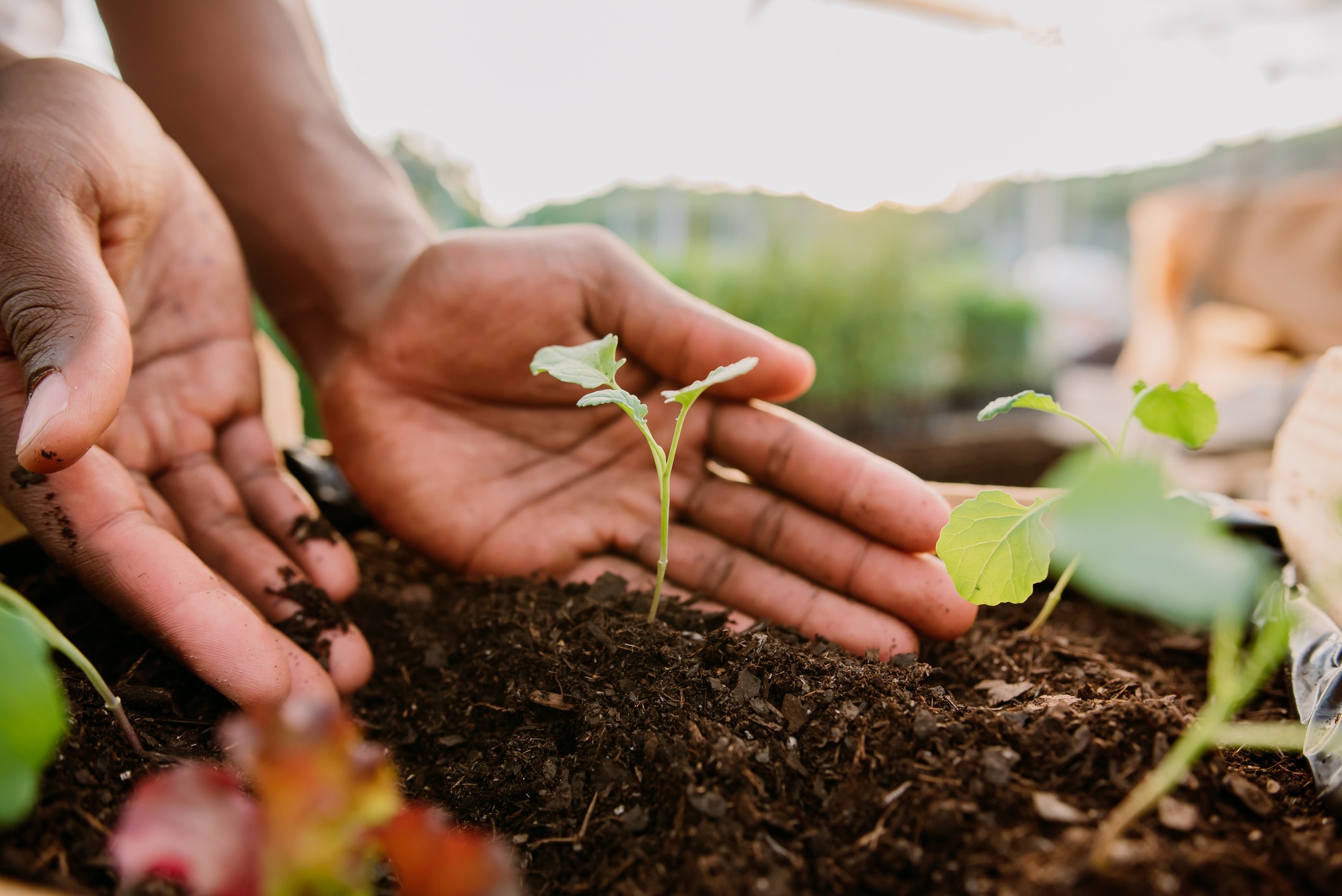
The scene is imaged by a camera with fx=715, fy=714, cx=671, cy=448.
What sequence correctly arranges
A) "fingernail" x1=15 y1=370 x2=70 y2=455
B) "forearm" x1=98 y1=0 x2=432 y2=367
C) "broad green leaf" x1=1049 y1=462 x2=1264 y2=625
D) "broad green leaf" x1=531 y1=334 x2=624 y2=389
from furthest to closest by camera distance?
"forearm" x1=98 y1=0 x2=432 y2=367 < "broad green leaf" x1=531 y1=334 x2=624 y2=389 < "fingernail" x1=15 y1=370 x2=70 y2=455 < "broad green leaf" x1=1049 y1=462 x2=1264 y2=625

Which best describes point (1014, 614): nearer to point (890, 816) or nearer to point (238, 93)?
point (890, 816)

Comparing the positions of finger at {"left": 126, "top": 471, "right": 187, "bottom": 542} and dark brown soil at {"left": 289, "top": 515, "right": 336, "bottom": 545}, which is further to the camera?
dark brown soil at {"left": 289, "top": 515, "right": 336, "bottom": 545}

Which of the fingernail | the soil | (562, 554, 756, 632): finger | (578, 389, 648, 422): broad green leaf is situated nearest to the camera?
the soil

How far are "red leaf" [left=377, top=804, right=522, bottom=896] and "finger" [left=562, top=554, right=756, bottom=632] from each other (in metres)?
0.80

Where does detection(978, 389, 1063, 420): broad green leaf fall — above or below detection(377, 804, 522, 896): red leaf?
above

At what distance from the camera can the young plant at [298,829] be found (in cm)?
54

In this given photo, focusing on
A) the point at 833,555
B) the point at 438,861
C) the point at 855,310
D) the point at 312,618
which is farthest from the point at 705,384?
the point at 855,310

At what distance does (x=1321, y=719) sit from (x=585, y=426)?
1.49 m

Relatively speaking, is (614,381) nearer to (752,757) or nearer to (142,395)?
(752,757)

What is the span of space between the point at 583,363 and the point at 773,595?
625mm

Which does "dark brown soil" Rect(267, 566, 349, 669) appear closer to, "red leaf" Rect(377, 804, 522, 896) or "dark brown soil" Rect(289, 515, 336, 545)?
"dark brown soil" Rect(289, 515, 336, 545)

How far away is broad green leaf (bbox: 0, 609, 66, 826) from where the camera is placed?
59cm

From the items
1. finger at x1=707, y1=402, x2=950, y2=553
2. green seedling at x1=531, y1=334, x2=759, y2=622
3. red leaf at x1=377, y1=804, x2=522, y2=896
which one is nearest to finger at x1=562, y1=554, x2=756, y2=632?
green seedling at x1=531, y1=334, x2=759, y2=622

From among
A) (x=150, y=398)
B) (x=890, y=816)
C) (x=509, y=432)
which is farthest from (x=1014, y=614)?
(x=150, y=398)
